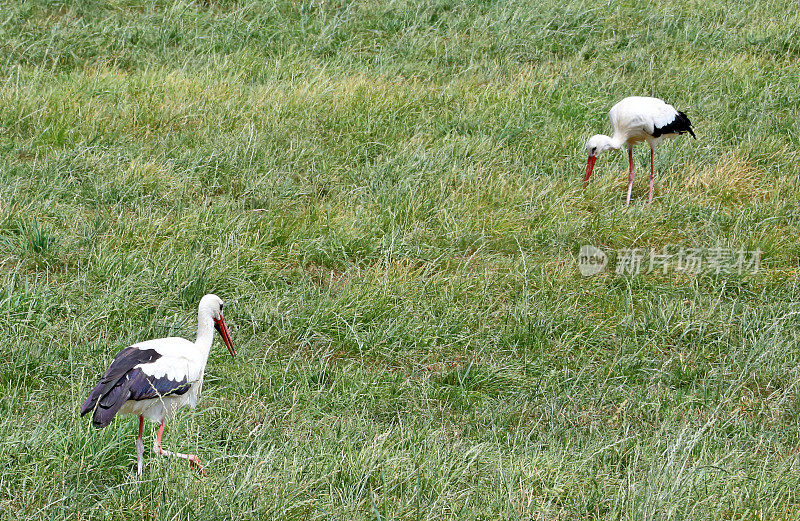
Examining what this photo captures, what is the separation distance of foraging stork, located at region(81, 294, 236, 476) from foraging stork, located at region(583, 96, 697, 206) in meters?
3.65

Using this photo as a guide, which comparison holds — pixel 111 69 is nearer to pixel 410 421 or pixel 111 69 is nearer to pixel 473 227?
pixel 473 227

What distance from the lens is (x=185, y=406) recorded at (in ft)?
12.4

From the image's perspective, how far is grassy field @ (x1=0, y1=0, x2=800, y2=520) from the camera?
136 inches

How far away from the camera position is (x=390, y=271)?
5199 mm

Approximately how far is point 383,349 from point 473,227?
1.45 m

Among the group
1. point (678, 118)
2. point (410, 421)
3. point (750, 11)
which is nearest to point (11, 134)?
point (410, 421)

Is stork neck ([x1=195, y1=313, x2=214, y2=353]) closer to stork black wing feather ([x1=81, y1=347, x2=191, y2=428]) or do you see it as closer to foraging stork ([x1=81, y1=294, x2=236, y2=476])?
foraging stork ([x1=81, y1=294, x2=236, y2=476])

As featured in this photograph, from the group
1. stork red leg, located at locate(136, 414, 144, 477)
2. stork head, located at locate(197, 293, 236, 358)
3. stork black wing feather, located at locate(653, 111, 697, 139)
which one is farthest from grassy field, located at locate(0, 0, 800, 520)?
stork head, located at locate(197, 293, 236, 358)

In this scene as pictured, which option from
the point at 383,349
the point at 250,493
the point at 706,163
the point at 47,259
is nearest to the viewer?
the point at 250,493

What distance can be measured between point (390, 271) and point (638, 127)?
2503 millimetres

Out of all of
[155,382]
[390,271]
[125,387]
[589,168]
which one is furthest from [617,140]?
[125,387]

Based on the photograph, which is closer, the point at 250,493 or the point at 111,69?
the point at 250,493

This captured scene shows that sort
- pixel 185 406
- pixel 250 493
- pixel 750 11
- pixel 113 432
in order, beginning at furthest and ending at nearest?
pixel 750 11 < pixel 185 406 < pixel 113 432 < pixel 250 493

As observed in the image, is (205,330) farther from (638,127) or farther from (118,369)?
(638,127)
